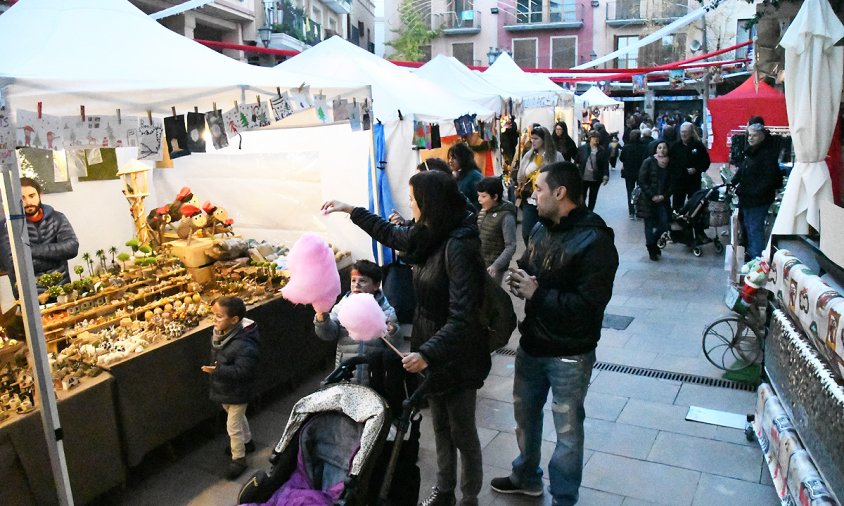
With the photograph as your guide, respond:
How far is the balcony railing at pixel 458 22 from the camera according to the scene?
41737mm

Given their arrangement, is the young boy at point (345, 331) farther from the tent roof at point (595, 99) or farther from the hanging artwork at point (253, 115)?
the tent roof at point (595, 99)

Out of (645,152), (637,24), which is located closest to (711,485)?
(645,152)

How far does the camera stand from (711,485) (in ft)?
12.5

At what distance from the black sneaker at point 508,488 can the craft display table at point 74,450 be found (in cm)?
232

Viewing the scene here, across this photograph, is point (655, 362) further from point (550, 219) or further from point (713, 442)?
point (550, 219)

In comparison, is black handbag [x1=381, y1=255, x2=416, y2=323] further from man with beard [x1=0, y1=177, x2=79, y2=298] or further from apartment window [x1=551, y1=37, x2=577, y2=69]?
apartment window [x1=551, y1=37, x2=577, y2=69]

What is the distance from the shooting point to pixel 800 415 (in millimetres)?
3088

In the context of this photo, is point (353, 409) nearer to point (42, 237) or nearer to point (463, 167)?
point (42, 237)

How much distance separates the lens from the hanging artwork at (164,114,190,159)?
4.18m

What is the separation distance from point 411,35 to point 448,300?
4056 centimetres

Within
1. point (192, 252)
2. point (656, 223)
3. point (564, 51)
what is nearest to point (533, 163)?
point (656, 223)

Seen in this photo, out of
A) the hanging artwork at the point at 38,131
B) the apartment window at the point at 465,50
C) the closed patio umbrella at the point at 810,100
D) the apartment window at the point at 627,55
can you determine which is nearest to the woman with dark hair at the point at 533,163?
the closed patio umbrella at the point at 810,100

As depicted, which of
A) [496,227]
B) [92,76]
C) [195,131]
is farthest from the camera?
[496,227]

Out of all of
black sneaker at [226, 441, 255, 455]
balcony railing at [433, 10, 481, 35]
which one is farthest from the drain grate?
balcony railing at [433, 10, 481, 35]
